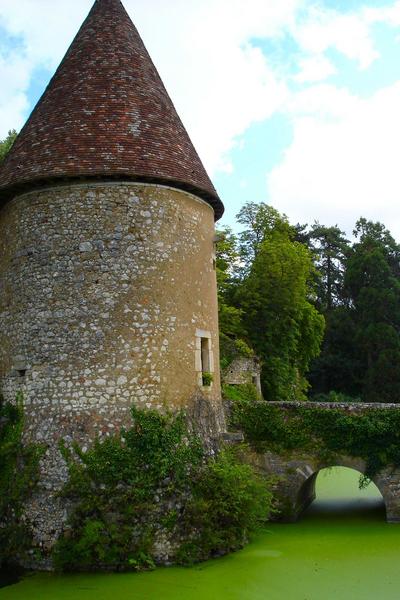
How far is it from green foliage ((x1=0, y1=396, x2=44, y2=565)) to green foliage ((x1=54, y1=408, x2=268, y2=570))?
72 centimetres

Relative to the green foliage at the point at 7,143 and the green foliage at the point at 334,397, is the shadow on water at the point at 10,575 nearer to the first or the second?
the green foliage at the point at 7,143

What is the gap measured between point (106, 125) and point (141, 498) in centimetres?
718

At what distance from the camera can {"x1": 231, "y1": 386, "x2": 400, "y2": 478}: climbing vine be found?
14375 mm

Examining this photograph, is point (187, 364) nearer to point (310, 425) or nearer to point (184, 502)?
point (184, 502)

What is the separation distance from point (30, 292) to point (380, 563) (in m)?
8.35

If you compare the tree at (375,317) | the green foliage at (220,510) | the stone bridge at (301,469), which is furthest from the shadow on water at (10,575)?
the tree at (375,317)

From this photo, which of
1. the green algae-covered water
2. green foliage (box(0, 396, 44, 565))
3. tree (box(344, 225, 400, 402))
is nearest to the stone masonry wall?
green foliage (box(0, 396, 44, 565))

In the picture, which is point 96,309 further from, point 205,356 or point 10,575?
point 10,575

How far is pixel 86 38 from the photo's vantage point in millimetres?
13586

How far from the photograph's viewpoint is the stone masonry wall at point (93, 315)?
1070 cm

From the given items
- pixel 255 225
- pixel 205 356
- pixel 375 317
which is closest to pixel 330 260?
pixel 375 317

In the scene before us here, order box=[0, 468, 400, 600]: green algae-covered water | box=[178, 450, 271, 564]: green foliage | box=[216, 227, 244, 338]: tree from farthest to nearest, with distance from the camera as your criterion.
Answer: box=[216, 227, 244, 338]: tree
box=[178, 450, 271, 564]: green foliage
box=[0, 468, 400, 600]: green algae-covered water

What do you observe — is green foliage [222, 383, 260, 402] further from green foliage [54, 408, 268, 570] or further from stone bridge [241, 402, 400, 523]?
green foliage [54, 408, 268, 570]

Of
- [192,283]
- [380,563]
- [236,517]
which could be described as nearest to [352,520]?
[380,563]
